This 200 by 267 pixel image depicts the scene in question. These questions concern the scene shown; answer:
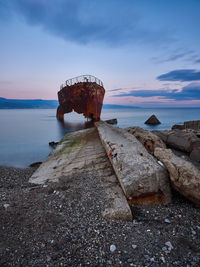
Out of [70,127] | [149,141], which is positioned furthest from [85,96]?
[149,141]

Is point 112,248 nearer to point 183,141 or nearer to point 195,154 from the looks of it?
point 195,154

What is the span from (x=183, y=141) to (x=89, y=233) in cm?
641

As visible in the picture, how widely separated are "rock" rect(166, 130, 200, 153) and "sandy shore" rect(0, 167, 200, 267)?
451 cm

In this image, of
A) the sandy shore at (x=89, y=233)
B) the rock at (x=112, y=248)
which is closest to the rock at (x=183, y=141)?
the sandy shore at (x=89, y=233)

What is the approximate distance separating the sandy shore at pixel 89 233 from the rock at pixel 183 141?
14.8ft

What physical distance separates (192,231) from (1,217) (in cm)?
297

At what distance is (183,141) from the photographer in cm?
704

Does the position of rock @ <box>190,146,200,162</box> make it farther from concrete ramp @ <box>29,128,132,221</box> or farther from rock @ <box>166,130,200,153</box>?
concrete ramp @ <box>29,128,132,221</box>

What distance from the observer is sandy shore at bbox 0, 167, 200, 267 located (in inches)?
70.9

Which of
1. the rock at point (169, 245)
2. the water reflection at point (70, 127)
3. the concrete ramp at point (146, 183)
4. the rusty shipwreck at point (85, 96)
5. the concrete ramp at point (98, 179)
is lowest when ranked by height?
the water reflection at point (70, 127)

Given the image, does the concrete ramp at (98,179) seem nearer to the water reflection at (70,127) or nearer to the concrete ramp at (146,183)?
the concrete ramp at (146,183)

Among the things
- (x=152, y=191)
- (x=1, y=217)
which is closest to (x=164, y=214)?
(x=152, y=191)

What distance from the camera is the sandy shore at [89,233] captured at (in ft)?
5.90

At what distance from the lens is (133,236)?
211 centimetres
